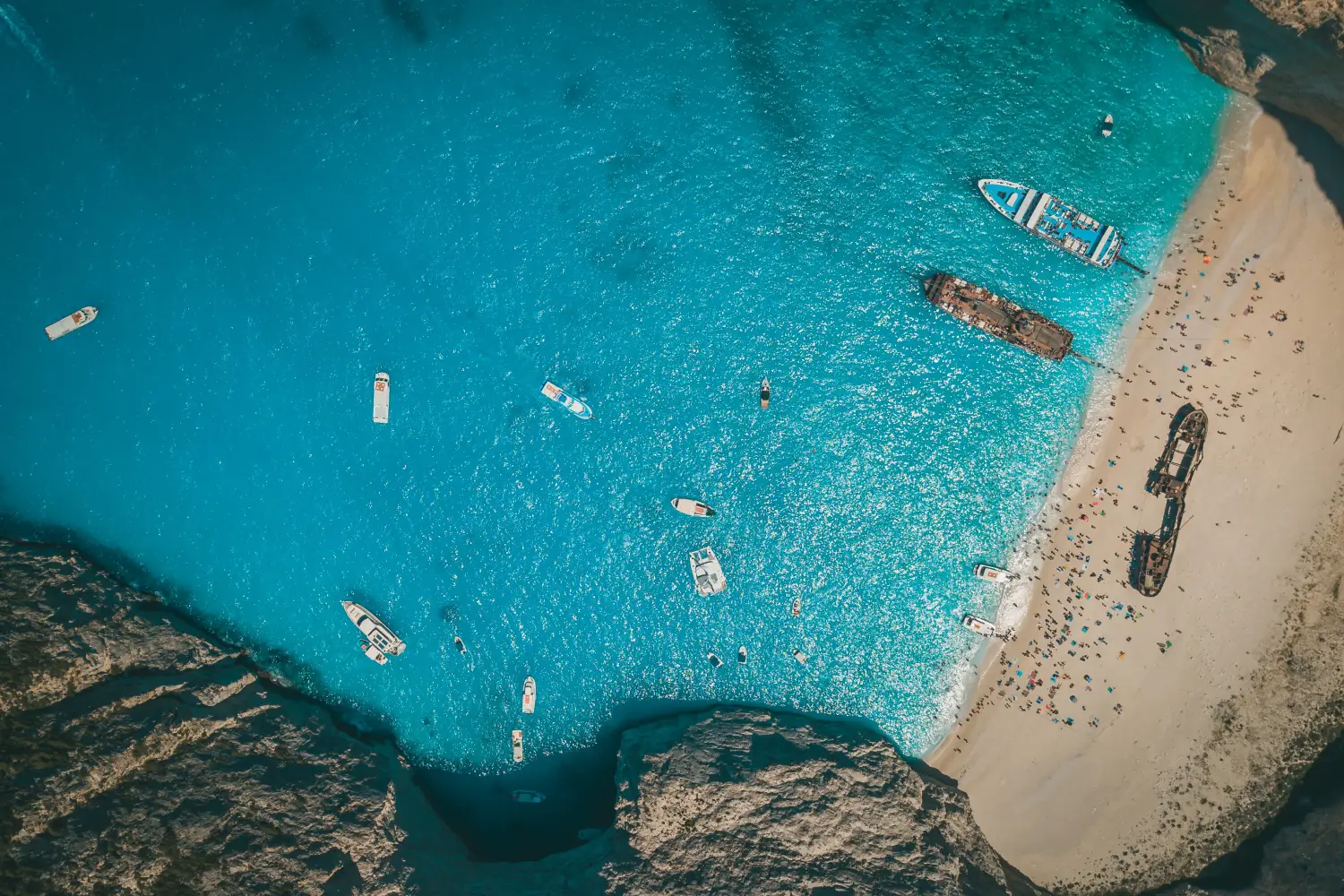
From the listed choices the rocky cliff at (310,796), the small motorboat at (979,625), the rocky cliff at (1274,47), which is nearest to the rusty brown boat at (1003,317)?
the small motorboat at (979,625)

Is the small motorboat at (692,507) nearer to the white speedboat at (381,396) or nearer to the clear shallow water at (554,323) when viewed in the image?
the clear shallow water at (554,323)

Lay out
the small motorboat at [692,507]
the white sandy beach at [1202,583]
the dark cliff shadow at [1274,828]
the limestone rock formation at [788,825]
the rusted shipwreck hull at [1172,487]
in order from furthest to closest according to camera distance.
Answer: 1. the small motorboat at [692,507]
2. the rusted shipwreck hull at [1172,487]
3. the white sandy beach at [1202,583]
4. the dark cliff shadow at [1274,828]
5. the limestone rock formation at [788,825]

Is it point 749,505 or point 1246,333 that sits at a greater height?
point 1246,333

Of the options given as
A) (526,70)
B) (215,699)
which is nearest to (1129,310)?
(526,70)

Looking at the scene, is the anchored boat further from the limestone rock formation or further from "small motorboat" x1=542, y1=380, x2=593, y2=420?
the limestone rock formation

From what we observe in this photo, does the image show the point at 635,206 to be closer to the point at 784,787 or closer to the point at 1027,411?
the point at 1027,411

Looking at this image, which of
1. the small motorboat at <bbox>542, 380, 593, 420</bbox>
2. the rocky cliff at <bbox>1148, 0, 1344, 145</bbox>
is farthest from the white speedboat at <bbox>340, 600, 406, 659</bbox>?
the rocky cliff at <bbox>1148, 0, 1344, 145</bbox>
